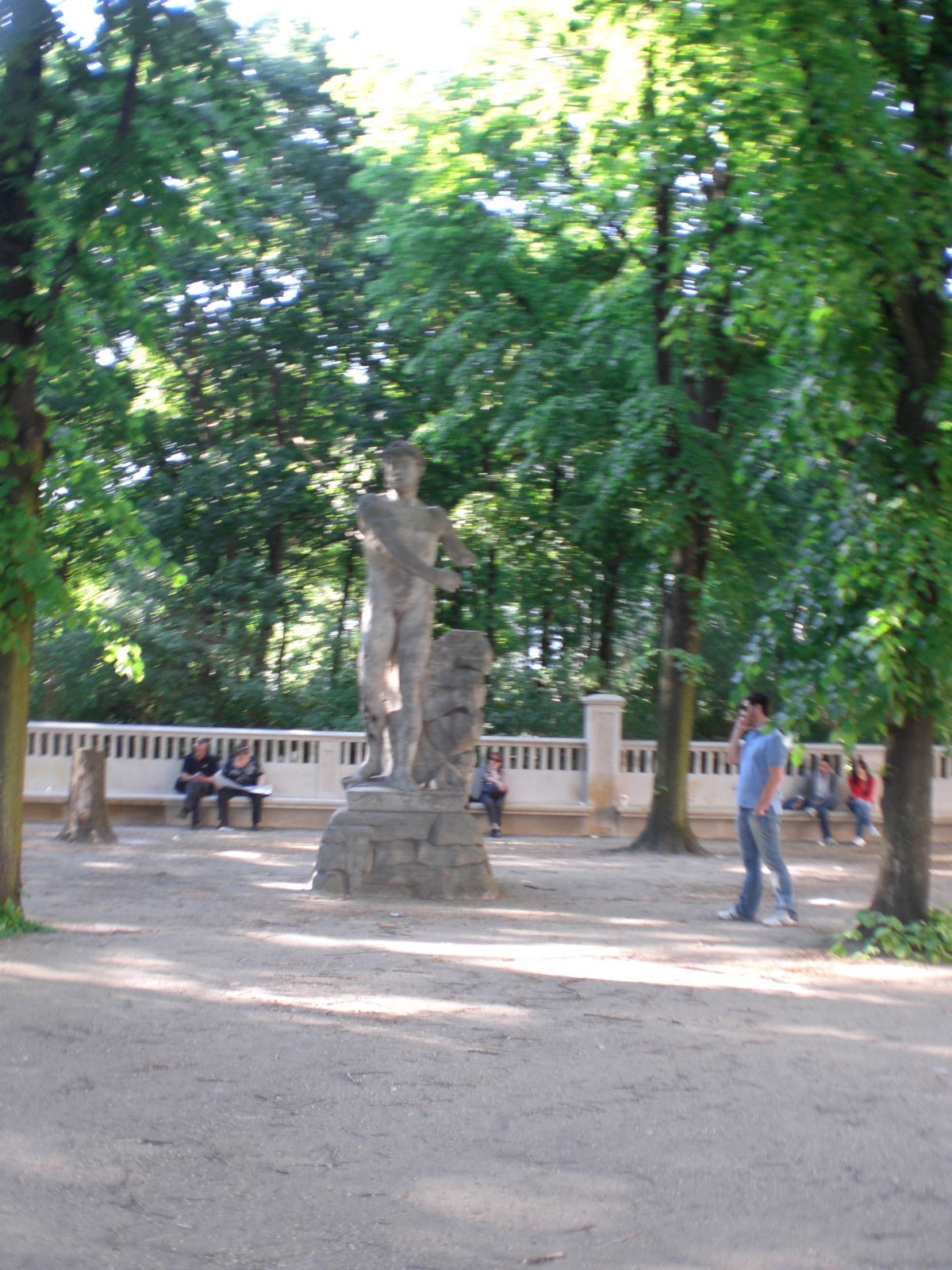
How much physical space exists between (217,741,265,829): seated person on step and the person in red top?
8490 millimetres

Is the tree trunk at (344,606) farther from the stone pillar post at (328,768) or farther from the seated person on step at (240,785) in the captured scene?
the seated person on step at (240,785)

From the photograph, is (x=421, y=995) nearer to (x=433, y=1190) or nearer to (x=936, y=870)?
(x=433, y=1190)

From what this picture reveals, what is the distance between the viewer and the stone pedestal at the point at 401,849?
1076 cm

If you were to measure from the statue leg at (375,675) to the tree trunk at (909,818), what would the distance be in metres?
4.36

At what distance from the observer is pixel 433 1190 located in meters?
4.36

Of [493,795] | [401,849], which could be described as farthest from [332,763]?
[401,849]

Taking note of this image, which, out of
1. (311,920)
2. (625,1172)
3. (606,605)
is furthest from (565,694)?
(625,1172)

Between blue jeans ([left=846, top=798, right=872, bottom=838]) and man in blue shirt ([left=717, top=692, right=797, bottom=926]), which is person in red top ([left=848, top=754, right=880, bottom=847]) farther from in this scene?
man in blue shirt ([left=717, top=692, right=797, bottom=926])

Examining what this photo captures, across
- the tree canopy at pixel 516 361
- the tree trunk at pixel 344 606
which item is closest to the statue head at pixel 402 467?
the tree canopy at pixel 516 361

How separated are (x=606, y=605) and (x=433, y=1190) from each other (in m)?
19.7

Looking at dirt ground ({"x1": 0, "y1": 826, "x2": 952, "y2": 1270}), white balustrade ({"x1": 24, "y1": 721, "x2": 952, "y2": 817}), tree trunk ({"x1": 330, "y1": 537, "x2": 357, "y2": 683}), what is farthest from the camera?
tree trunk ({"x1": 330, "y1": 537, "x2": 357, "y2": 683})

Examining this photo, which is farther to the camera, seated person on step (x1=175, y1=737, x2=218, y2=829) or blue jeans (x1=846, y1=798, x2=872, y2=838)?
blue jeans (x1=846, y1=798, x2=872, y2=838)

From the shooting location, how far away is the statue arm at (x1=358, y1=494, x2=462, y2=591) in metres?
11.2

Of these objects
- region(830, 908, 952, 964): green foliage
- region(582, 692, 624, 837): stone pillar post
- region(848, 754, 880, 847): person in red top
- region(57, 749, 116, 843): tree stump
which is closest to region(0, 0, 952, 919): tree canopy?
region(830, 908, 952, 964): green foliage
